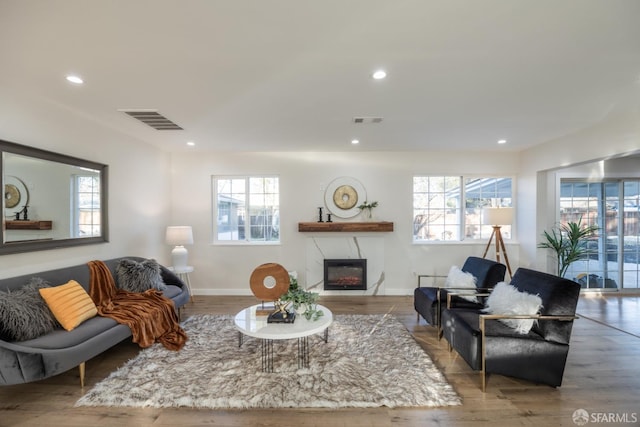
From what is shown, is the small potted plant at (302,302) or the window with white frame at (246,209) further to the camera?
the window with white frame at (246,209)

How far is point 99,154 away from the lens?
137 inches

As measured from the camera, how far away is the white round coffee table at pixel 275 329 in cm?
231

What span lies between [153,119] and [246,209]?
7.15 feet

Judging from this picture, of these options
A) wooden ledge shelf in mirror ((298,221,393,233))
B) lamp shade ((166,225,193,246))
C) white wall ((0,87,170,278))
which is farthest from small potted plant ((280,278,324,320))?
white wall ((0,87,170,278))

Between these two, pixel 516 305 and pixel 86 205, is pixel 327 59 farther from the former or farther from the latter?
pixel 86 205

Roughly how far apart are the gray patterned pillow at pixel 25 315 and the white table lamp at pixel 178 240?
1.83 metres

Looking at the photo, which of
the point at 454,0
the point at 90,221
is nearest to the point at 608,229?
the point at 454,0

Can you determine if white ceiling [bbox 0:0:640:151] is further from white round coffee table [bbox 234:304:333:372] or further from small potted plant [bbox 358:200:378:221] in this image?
white round coffee table [bbox 234:304:333:372]

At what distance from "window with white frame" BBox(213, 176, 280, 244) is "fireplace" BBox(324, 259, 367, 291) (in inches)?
45.2

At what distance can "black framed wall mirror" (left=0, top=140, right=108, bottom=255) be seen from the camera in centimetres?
249

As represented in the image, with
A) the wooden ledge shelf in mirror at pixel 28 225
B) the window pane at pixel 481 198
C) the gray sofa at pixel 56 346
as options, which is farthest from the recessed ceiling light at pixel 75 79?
the window pane at pixel 481 198

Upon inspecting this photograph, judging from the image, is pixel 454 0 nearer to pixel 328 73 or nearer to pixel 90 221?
pixel 328 73

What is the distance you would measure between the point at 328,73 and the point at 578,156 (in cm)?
387

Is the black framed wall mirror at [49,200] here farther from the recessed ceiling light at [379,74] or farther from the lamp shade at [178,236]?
the recessed ceiling light at [379,74]
